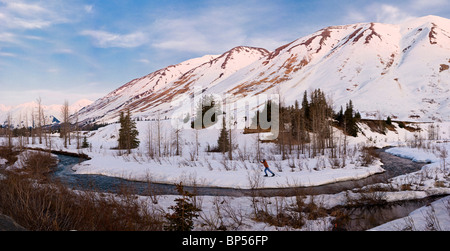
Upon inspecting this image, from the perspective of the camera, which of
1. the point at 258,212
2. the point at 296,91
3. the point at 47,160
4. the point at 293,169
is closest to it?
the point at 258,212

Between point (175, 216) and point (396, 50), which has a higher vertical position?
point (396, 50)

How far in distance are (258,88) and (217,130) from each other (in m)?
131

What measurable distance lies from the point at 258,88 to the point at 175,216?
591ft

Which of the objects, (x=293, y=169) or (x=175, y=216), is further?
(x=293, y=169)

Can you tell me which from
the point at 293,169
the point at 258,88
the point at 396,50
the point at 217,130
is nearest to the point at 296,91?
the point at 258,88

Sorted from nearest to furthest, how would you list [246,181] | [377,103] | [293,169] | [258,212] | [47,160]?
[258,212] → [246,181] → [293,169] → [47,160] → [377,103]

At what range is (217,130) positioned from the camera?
57094mm

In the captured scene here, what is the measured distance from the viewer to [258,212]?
424 inches
